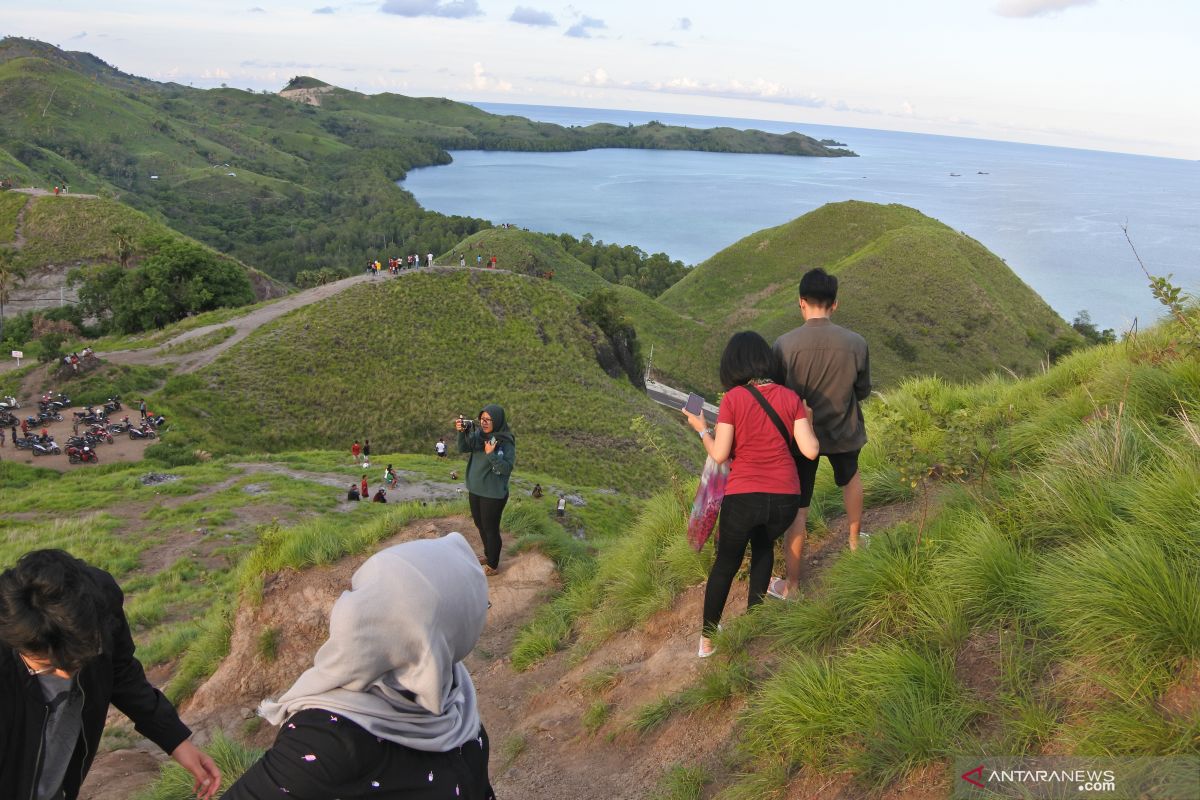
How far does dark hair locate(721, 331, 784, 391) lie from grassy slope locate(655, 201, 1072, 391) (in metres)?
60.9

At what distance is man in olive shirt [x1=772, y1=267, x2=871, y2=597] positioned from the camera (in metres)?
4.50

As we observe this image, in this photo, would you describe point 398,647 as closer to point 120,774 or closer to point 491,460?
point 120,774

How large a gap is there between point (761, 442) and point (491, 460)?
3723 millimetres

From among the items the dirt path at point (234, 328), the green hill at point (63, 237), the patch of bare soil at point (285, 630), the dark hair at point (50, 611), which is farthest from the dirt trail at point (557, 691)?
the green hill at point (63, 237)

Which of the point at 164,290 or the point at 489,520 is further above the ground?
the point at 489,520

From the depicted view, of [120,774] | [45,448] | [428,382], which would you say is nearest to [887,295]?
[428,382]

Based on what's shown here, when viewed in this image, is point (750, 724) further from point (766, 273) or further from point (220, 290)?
point (766, 273)

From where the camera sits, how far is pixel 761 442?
410 centimetres

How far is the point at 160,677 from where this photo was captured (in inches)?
289

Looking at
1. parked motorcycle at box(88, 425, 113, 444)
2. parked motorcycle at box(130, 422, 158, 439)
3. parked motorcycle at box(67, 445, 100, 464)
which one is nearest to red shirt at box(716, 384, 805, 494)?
parked motorcycle at box(67, 445, 100, 464)

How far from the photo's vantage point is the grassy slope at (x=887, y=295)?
6738 cm

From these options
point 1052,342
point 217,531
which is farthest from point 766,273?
point 217,531

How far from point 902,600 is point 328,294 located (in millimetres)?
42338

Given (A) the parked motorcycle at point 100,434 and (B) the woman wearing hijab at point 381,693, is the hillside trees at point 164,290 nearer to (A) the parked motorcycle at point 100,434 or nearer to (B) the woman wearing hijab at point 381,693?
(A) the parked motorcycle at point 100,434
